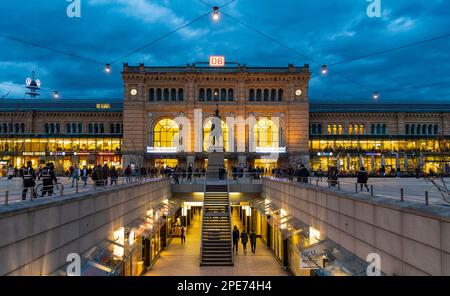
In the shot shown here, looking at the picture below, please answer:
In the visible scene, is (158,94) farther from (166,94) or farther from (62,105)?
(62,105)

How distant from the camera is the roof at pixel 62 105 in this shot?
72.6 meters

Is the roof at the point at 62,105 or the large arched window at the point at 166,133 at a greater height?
the roof at the point at 62,105

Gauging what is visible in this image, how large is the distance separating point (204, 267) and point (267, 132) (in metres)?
42.0

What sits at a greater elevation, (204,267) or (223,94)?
(223,94)

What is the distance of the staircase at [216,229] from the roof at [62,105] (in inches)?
1720

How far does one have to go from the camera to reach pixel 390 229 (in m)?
11.9

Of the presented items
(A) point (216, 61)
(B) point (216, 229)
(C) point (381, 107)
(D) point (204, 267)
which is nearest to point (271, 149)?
(A) point (216, 61)

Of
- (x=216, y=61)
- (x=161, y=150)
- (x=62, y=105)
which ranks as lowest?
(x=161, y=150)

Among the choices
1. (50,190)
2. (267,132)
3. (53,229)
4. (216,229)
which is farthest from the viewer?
(267,132)

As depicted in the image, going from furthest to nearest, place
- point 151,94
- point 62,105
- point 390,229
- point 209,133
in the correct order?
point 62,105 → point 151,94 → point 209,133 → point 390,229

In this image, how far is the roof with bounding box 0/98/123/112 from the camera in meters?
72.6

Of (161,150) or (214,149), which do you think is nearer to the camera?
(214,149)

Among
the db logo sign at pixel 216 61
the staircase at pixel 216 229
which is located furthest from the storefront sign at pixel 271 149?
the staircase at pixel 216 229

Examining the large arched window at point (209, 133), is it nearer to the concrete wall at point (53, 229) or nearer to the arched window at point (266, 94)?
the arched window at point (266, 94)
